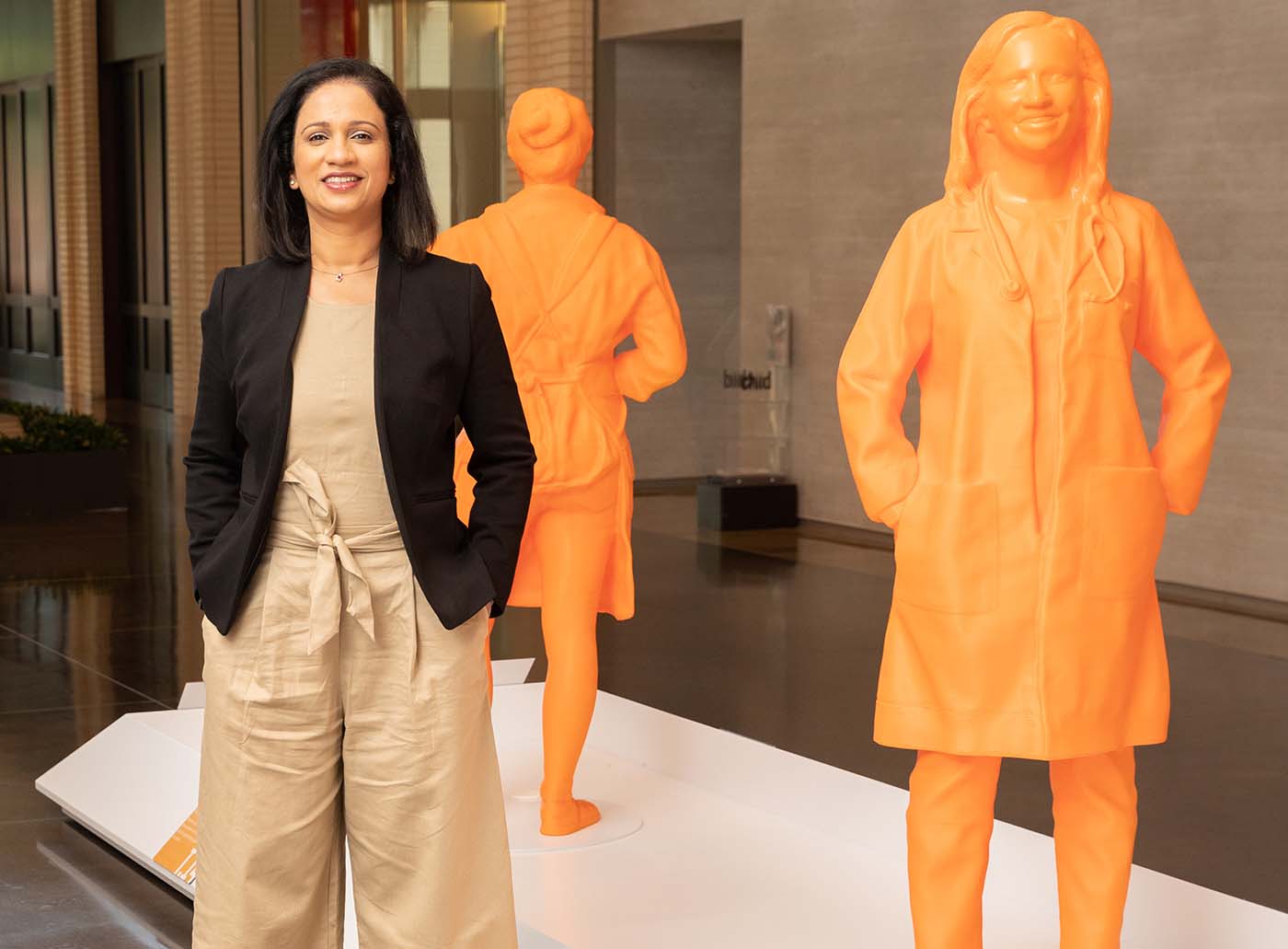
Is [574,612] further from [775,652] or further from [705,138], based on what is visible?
[705,138]

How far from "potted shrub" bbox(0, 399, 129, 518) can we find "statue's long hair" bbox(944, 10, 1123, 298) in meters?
9.74

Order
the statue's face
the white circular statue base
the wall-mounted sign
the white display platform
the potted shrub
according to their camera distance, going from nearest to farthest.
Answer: the statue's face → the white display platform → the white circular statue base → the potted shrub → the wall-mounted sign

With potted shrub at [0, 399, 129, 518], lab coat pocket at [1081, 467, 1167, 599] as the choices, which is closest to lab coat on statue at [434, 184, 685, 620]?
lab coat pocket at [1081, 467, 1167, 599]

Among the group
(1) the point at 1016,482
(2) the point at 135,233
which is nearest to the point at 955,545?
(1) the point at 1016,482

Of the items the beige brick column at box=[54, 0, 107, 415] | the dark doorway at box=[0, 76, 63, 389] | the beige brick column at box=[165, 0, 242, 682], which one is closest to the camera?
the beige brick column at box=[165, 0, 242, 682]

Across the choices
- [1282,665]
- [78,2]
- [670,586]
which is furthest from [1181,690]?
[78,2]

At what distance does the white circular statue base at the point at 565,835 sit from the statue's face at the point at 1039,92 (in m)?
2.26

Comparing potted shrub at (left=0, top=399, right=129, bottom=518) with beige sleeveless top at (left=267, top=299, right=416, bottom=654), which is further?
potted shrub at (left=0, top=399, right=129, bottom=518)

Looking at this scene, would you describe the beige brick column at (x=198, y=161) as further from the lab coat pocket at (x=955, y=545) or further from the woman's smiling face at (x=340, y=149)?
the woman's smiling face at (x=340, y=149)

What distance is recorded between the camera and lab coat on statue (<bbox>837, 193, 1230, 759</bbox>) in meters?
3.21

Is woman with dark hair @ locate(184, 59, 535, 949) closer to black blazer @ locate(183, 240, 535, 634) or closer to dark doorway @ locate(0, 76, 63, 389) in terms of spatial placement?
black blazer @ locate(183, 240, 535, 634)

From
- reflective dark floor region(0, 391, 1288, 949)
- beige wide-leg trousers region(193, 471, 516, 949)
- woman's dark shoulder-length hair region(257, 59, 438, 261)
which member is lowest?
reflective dark floor region(0, 391, 1288, 949)

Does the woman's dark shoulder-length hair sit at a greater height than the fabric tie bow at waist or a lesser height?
greater

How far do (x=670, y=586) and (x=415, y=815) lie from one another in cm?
687
